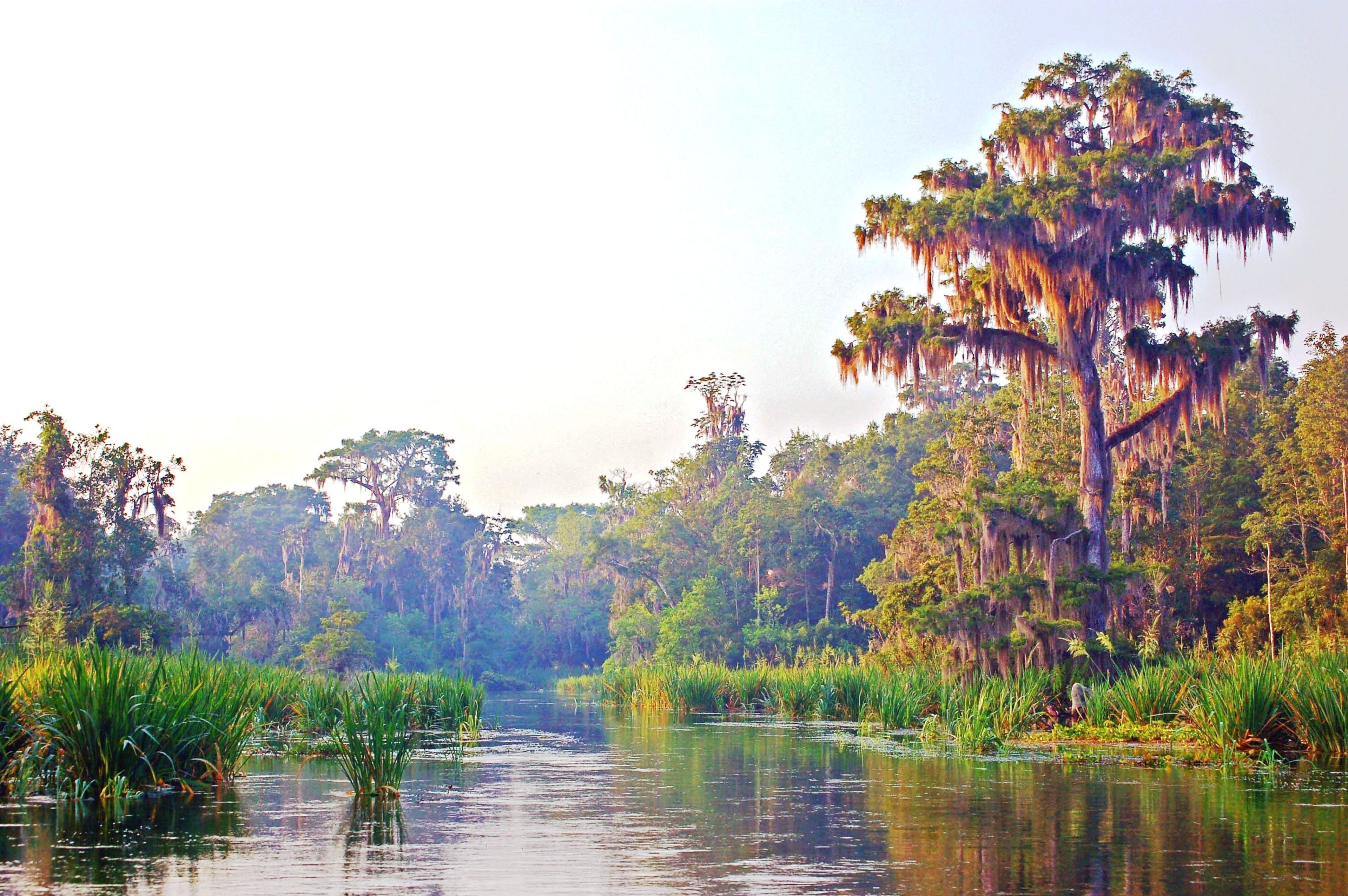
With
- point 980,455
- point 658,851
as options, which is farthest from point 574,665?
point 658,851

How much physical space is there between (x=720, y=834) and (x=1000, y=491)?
56.9 feet

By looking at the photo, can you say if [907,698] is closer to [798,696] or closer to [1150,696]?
[1150,696]

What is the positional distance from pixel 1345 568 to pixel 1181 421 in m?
6.90

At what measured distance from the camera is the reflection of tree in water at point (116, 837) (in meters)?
8.02

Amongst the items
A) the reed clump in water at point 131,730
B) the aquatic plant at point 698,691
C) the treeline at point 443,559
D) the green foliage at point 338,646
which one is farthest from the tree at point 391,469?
the reed clump in water at point 131,730

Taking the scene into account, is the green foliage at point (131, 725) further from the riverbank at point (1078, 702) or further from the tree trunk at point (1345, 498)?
the tree trunk at point (1345, 498)

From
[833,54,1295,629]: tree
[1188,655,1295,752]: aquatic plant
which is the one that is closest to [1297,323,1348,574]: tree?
[833,54,1295,629]: tree

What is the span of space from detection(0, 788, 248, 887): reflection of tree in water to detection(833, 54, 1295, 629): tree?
1872 cm

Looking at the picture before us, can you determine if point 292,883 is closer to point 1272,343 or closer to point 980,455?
point 1272,343

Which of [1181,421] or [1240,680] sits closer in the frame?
[1240,680]

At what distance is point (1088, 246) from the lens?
2602cm

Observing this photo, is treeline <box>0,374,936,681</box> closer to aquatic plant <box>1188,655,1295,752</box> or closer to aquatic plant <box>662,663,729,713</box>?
aquatic plant <box>662,663,729,713</box>

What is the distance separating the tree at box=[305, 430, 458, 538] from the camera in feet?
249

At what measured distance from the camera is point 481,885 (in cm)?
780
